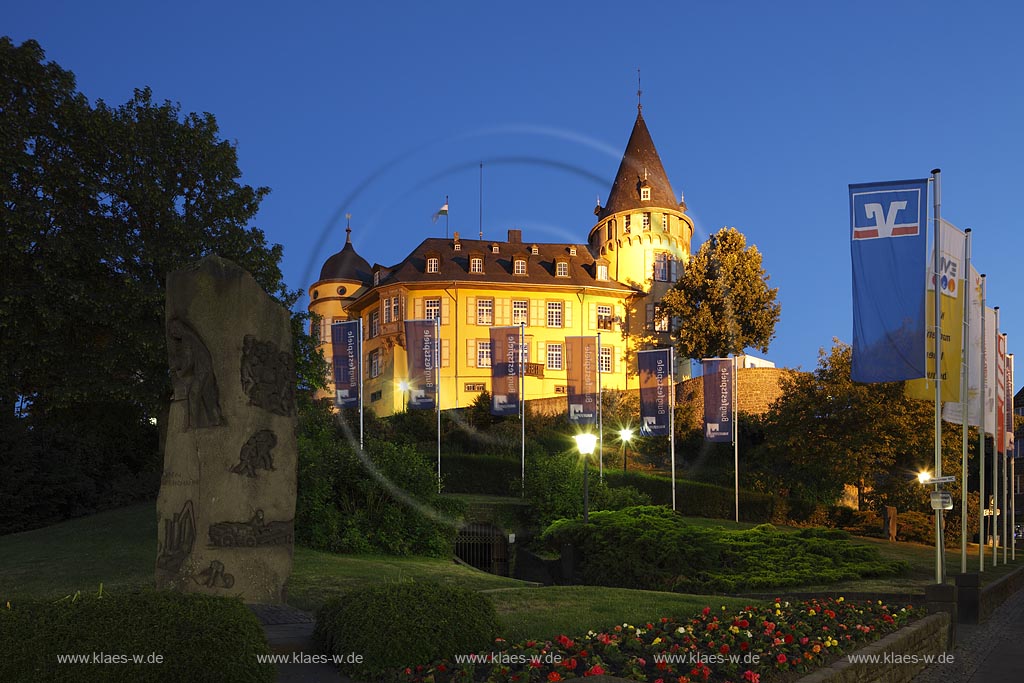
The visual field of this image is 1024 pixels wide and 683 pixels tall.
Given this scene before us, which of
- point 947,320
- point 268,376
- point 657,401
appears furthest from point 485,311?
point 268,376

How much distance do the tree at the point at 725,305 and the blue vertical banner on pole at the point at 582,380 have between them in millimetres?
29803

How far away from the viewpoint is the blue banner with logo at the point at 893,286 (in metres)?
17.7

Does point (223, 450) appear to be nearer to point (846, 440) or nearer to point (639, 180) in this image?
point (846, 440)

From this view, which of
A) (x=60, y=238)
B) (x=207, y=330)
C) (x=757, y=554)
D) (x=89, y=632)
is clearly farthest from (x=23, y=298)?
(x=89, y=632)

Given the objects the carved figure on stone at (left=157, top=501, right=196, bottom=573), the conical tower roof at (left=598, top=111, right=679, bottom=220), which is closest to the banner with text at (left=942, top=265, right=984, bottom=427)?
the carved figure on stone at (left=157, top=501, right=196, bottom=573)

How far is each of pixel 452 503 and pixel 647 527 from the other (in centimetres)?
629

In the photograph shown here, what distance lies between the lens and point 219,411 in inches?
549

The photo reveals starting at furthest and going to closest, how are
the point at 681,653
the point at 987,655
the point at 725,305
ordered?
1. the point at 725,305
2. the point at 987,655
3. the point at 681,653

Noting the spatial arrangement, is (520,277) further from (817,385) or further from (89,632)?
(89,632)

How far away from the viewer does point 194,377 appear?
14.1 meters

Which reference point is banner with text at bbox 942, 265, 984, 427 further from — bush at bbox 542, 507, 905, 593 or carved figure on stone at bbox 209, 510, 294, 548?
carved figure on stone at bbox 209, 510, 294, 548

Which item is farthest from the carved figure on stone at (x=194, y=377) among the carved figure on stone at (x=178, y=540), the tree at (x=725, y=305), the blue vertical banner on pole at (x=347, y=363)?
the tree at (x=725, y=305)

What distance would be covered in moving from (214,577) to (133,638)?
640 centimetres

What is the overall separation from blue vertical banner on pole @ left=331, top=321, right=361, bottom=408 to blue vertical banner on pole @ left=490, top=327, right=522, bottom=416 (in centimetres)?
621
